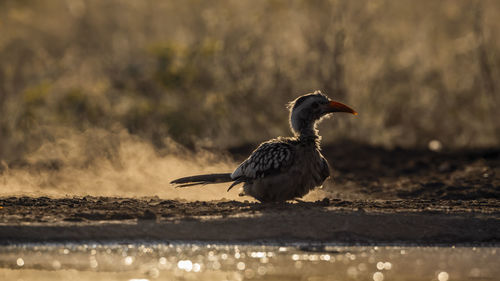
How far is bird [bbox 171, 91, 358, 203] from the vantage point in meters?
9.24

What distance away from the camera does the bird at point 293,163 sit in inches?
364

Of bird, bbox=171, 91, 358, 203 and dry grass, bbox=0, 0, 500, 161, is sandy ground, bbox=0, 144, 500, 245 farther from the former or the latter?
dry grass, bbox=0, 0, 500, 161

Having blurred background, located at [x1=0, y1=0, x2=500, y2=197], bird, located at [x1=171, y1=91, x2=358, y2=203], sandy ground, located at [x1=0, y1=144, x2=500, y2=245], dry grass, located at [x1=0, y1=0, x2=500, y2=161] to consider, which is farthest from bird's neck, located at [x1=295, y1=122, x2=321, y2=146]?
dry grass, located at [x1=0, y1=0, x2=500, y2=161]

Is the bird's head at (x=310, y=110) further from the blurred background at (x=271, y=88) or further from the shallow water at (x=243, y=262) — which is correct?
the blurred background at (x=271, y=88)

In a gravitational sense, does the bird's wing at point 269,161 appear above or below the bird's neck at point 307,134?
below

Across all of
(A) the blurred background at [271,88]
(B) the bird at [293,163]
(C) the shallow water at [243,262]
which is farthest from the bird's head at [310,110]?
(A) the blurred background at [271,88]

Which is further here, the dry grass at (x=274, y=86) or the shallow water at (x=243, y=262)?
the dry grass at (x=274, y=86)

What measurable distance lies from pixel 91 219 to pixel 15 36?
678 inches

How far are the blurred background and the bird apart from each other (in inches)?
261

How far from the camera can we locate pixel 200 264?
7.26m

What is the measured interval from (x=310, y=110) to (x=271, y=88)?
7891 millimetres

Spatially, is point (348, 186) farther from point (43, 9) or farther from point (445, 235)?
point (43, 9)

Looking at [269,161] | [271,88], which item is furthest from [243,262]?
[271,88]

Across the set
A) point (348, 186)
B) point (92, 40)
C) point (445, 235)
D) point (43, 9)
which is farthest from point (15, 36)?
point (445, 235)
